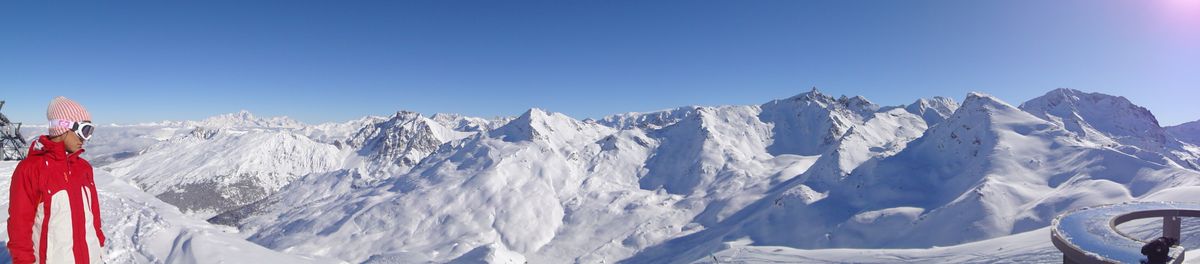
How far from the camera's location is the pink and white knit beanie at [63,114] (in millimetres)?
6430

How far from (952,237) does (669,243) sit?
82426mm

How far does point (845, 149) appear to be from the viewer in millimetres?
197250

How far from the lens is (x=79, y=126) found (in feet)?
22.3

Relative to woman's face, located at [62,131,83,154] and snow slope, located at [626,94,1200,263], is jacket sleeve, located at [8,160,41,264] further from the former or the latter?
snow slope, located at [626,94,1200,263]

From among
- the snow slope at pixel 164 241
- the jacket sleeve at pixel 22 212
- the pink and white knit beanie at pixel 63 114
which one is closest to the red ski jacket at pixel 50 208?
the jacket sleeve at pixel 22 212

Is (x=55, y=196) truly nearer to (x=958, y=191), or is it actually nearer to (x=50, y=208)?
(x=50, y=208)

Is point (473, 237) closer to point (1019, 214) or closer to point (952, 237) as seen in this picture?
point (952, 237)

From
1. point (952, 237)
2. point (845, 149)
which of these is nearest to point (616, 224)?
point (845, 149)

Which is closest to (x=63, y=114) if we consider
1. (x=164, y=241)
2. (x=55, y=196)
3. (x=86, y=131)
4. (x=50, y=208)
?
(x=86, y=131)

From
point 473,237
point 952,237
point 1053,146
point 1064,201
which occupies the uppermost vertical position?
point 1053,146

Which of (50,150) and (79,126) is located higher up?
(79,126)

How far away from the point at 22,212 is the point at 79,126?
1.23m

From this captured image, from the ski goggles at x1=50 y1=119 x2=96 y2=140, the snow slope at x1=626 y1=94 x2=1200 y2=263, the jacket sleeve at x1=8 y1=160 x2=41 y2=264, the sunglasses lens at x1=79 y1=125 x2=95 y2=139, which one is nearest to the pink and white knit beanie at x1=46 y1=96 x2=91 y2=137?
the ski goggles at x1=50 y1=119 x2=96 y2=140

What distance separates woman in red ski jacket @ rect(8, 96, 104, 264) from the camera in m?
6.27
